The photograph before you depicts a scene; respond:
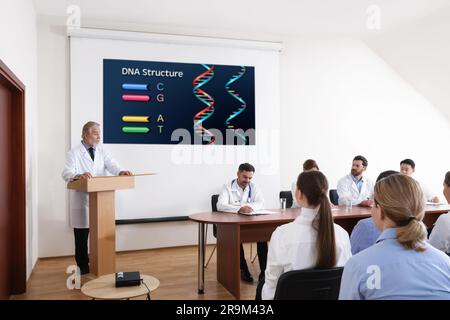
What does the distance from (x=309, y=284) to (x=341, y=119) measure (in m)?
5.36

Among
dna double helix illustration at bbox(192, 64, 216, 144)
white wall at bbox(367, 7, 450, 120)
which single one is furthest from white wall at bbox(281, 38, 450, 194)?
dna double helix illustration at bbox(192, 64, 216, 144)

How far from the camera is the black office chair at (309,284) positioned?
1882mm

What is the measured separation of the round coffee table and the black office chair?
888 millimetres

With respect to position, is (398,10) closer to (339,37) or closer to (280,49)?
(339,37)

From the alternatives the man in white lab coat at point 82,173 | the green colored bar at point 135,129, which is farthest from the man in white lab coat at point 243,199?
the green colored bar at point 135,129

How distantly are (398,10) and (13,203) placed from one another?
17.9ft

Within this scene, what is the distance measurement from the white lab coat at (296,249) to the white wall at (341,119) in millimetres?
3948

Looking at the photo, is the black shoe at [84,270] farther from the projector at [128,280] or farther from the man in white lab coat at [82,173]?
the projector at [128,280]

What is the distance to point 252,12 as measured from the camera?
5.57 m

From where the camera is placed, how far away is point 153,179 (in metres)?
5.85

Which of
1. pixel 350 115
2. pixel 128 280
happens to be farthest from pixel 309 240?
pixel 350 115

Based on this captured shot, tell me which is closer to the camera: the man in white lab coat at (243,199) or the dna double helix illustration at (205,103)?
the man in white lab coat at (243,199)

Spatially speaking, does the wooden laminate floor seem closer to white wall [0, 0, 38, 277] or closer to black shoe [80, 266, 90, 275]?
black shoe [80, 266, 90, 275]

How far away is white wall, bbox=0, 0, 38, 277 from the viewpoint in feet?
10.9
